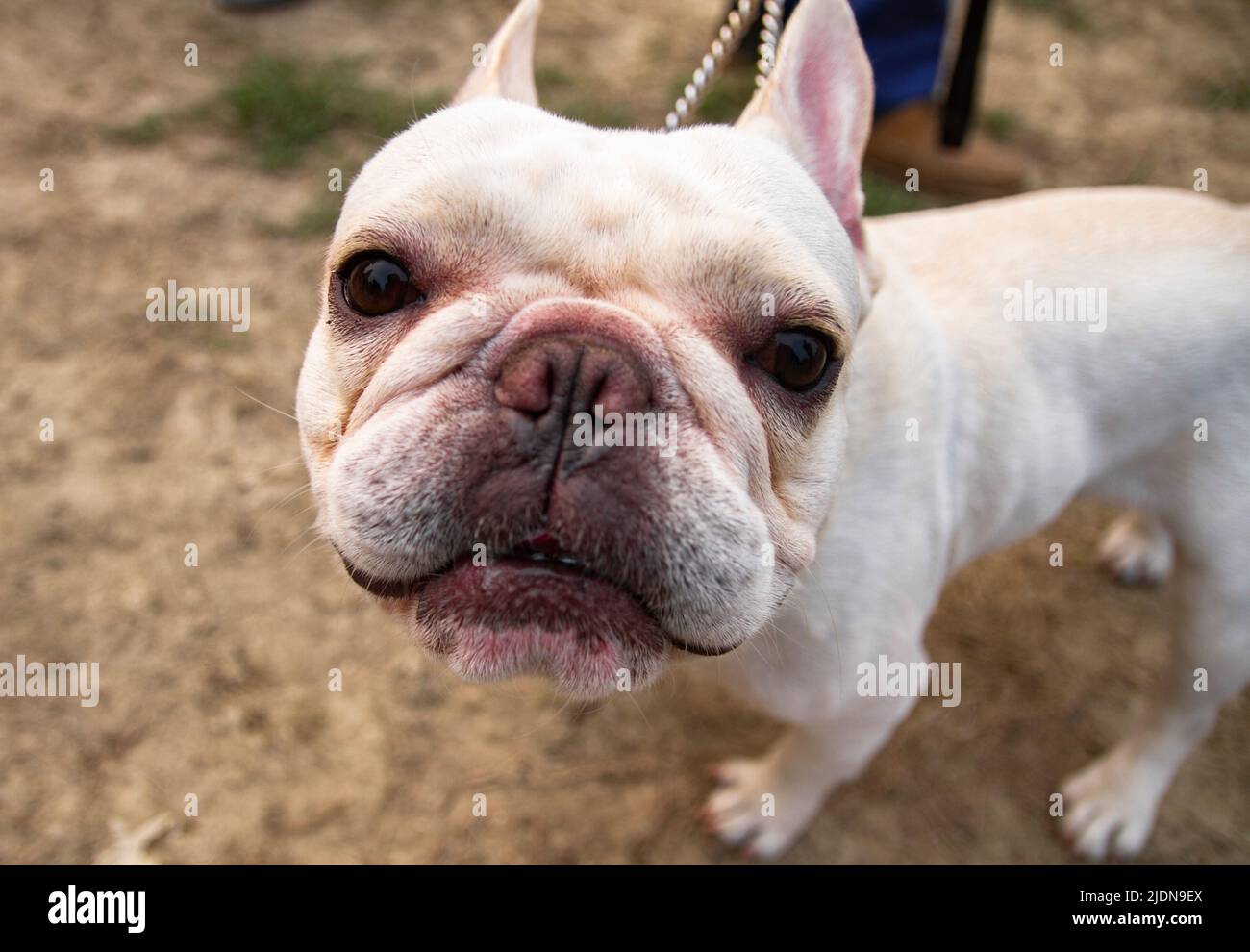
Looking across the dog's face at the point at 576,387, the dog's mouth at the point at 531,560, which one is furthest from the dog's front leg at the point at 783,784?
the dog's mouth at the point at 531,560

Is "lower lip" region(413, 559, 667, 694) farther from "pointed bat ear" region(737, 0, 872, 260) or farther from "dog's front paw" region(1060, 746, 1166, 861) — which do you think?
"dog's front paw" region(1060, 746, 1166, 861)

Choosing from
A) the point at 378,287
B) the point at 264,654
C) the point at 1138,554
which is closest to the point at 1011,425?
the point at 378,287

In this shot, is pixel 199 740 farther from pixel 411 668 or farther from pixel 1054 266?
pixel 1054 266

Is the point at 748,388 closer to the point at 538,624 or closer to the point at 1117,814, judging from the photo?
the point at 538,624

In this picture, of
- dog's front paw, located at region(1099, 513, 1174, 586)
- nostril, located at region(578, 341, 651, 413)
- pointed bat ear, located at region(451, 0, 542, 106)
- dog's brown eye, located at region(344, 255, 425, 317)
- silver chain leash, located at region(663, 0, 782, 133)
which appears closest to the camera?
nostril, located at region(578, 341, 651, 413)

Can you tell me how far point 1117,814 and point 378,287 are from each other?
3195 mm

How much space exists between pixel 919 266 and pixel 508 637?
176 centimetres

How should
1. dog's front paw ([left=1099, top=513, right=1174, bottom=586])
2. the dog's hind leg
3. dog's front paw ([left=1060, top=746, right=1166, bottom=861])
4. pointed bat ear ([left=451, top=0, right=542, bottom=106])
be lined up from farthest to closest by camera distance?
dog's front paw ([left=1099, top=513, right=1174, bottom=586]), dog's front paw ([left=1060, top=746, right=1166, bottom=861]), the dog's hind leg, pointed bat ear ([left=451, top=0, right=542, bottom=106])

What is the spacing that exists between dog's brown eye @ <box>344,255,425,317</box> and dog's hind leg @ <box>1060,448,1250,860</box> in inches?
91.5

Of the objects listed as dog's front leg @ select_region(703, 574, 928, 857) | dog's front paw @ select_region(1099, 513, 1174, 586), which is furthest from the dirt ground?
dog's front leg @ select_region(703, 574, 928, 857)

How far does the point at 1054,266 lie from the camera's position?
8.52 feet

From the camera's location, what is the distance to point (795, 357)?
1.86 m

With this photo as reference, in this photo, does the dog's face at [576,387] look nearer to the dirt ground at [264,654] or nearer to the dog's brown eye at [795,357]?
the dog's brown eye at [795,357]

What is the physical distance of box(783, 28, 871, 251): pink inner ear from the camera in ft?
7.23
